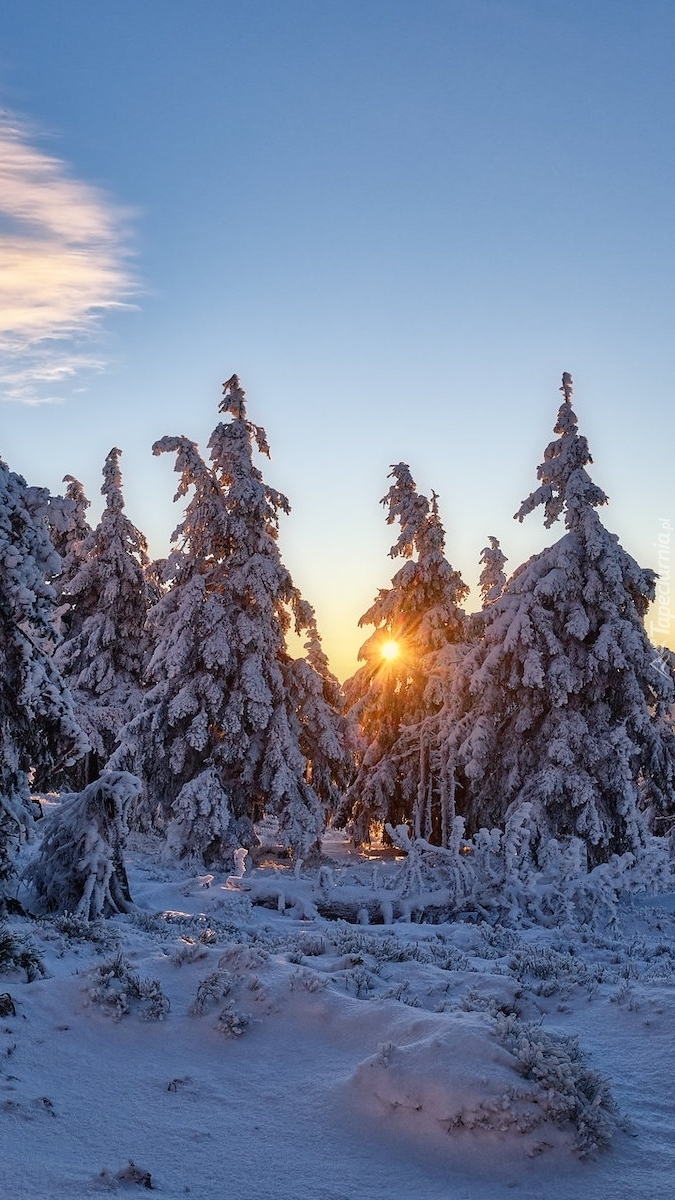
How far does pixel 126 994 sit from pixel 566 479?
15.8m

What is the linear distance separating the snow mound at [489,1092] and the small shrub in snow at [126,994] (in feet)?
6.80

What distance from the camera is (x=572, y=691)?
62.4 feet

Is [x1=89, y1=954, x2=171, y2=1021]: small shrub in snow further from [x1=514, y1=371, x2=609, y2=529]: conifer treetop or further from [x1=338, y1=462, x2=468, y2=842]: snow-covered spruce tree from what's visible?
[x1=338, y1=462, x2=468, y2=842]: snow-covered spruce tree

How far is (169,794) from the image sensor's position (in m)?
20.6

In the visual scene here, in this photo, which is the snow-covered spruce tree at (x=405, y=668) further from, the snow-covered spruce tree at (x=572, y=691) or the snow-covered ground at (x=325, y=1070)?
the snow-covered ground at (x=325, y=1070)

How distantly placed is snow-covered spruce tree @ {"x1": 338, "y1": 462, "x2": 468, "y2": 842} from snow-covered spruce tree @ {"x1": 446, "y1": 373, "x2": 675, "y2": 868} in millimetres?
3981

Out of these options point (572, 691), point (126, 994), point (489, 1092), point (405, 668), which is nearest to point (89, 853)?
point (126, 994)

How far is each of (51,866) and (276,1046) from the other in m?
6.08

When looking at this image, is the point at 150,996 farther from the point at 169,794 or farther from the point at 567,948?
the point at 169,794

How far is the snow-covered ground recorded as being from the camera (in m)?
4.93

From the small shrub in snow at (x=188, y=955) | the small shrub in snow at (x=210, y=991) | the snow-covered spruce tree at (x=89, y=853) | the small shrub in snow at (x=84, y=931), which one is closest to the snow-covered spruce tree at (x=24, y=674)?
the snow-covered spruce tree at (x=89, y=853)

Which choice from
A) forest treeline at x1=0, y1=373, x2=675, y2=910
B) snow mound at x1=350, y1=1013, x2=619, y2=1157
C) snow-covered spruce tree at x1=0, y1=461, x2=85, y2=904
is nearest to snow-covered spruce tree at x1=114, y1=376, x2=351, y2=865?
forest treeline at x1=0, y1=373, x2=675, y2=910

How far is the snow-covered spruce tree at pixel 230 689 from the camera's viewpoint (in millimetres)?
19875

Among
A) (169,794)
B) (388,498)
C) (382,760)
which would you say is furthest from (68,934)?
(388,498)
